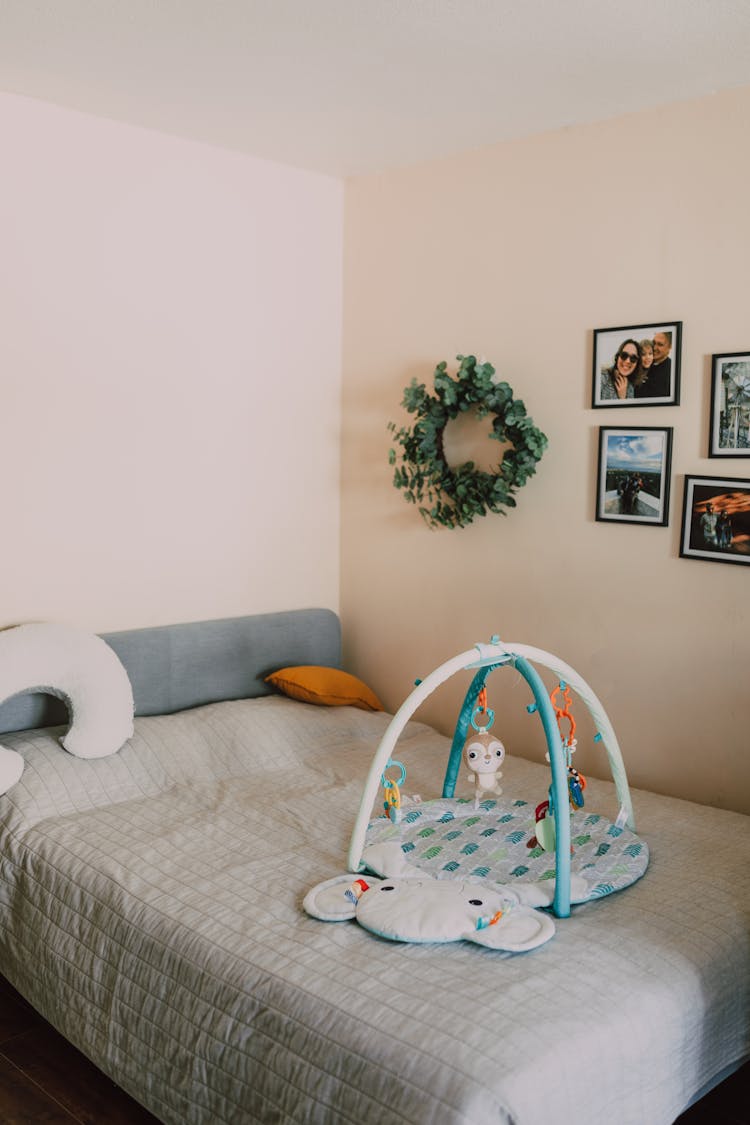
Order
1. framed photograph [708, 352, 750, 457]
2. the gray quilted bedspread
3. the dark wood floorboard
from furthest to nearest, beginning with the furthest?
framed photograph [708, 352, 750, 457] < the dark wood floorboard < the gray quilted bedspread

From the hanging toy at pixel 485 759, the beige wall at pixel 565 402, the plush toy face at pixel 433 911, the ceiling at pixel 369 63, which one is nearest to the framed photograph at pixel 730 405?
the beige wall at pixel 565 402

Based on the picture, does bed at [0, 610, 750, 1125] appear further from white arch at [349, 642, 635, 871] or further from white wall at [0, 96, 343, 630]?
white wall at [0, 96, 343, 630]

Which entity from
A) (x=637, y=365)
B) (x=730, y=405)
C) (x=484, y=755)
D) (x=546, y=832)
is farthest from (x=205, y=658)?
(x=730, y=405)

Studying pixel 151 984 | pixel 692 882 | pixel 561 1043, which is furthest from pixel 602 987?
pixel 151 984

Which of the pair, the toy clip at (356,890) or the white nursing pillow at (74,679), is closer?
the toy clip at (356,890)

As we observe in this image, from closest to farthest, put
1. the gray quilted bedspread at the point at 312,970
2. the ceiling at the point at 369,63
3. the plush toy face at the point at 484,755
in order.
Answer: the gray quilted bedspread at the point at 312,970 → the ceiling at the point at 369,63 → the plush toy face at the point at 484,755

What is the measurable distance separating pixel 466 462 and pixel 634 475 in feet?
2.14

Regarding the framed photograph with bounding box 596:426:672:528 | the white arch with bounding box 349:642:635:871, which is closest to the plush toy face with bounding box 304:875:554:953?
the white arch with bounding box 349:642:635:871

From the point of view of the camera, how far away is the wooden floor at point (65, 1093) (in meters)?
2.29

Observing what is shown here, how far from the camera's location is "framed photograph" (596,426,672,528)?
305 centimetres

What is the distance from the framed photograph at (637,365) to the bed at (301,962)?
1.18m

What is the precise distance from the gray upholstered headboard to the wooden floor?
36.4 inches

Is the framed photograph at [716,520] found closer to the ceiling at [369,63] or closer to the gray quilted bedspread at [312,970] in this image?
the gray quilted bedspread at [312,970]

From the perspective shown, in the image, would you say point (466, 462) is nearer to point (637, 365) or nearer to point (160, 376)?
point (637, 365)
